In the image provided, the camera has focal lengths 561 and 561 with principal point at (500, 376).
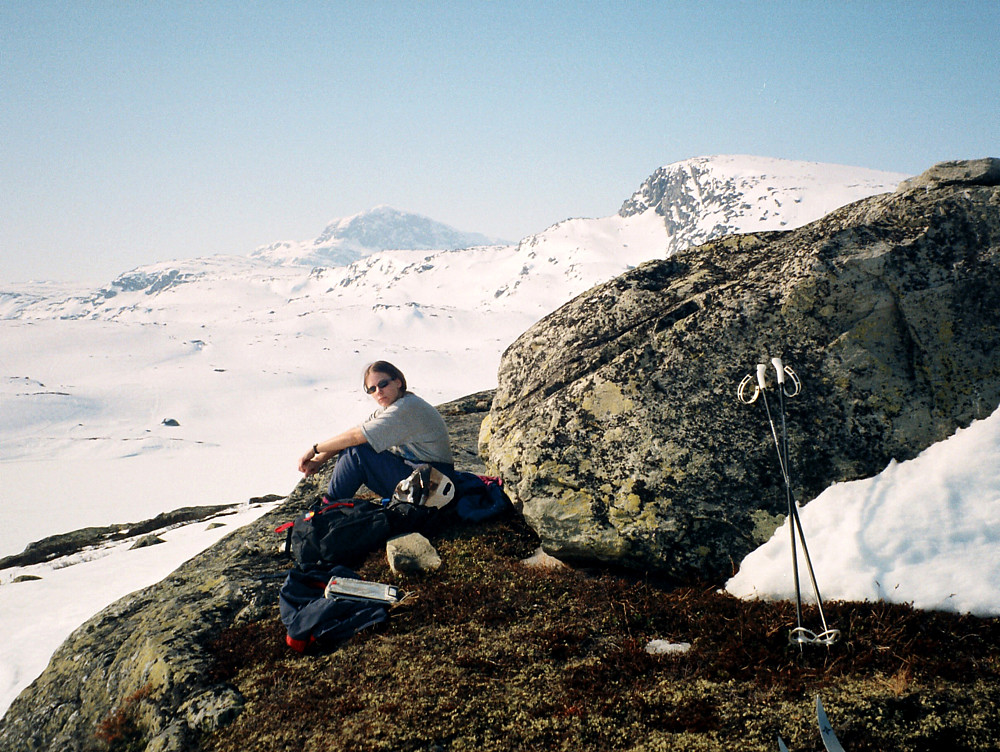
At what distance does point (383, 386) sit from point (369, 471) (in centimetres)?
138

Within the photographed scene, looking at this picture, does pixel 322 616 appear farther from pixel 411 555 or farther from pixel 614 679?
pixel 614 679

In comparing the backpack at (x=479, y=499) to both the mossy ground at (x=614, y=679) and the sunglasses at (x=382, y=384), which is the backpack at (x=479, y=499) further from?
the mossy ground at (x=614, y=679)

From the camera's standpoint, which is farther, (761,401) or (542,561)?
(542,561)

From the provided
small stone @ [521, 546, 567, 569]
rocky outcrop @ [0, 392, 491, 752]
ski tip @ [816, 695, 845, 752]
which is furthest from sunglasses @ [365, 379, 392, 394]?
ski tip @ [816, 695, 845, 752]

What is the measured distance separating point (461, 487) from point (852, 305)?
594 cm

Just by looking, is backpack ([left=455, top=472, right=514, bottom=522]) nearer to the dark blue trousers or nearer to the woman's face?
the dark blue trousers

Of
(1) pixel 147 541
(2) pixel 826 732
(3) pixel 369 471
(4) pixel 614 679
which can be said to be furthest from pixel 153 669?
(1) pixel 147 541

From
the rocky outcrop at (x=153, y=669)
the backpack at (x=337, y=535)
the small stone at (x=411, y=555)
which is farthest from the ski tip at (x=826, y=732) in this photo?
the backpack at (x=337, y=535)

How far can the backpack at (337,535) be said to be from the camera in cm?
773

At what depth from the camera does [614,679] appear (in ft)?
16.1

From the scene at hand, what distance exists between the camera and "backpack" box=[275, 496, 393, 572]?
7.73 metres

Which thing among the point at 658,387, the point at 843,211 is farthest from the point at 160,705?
the point at 843,211

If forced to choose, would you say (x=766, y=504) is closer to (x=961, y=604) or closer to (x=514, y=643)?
(x=961, y=604)

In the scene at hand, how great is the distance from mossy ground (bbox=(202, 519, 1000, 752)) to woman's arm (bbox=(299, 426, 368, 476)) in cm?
282
